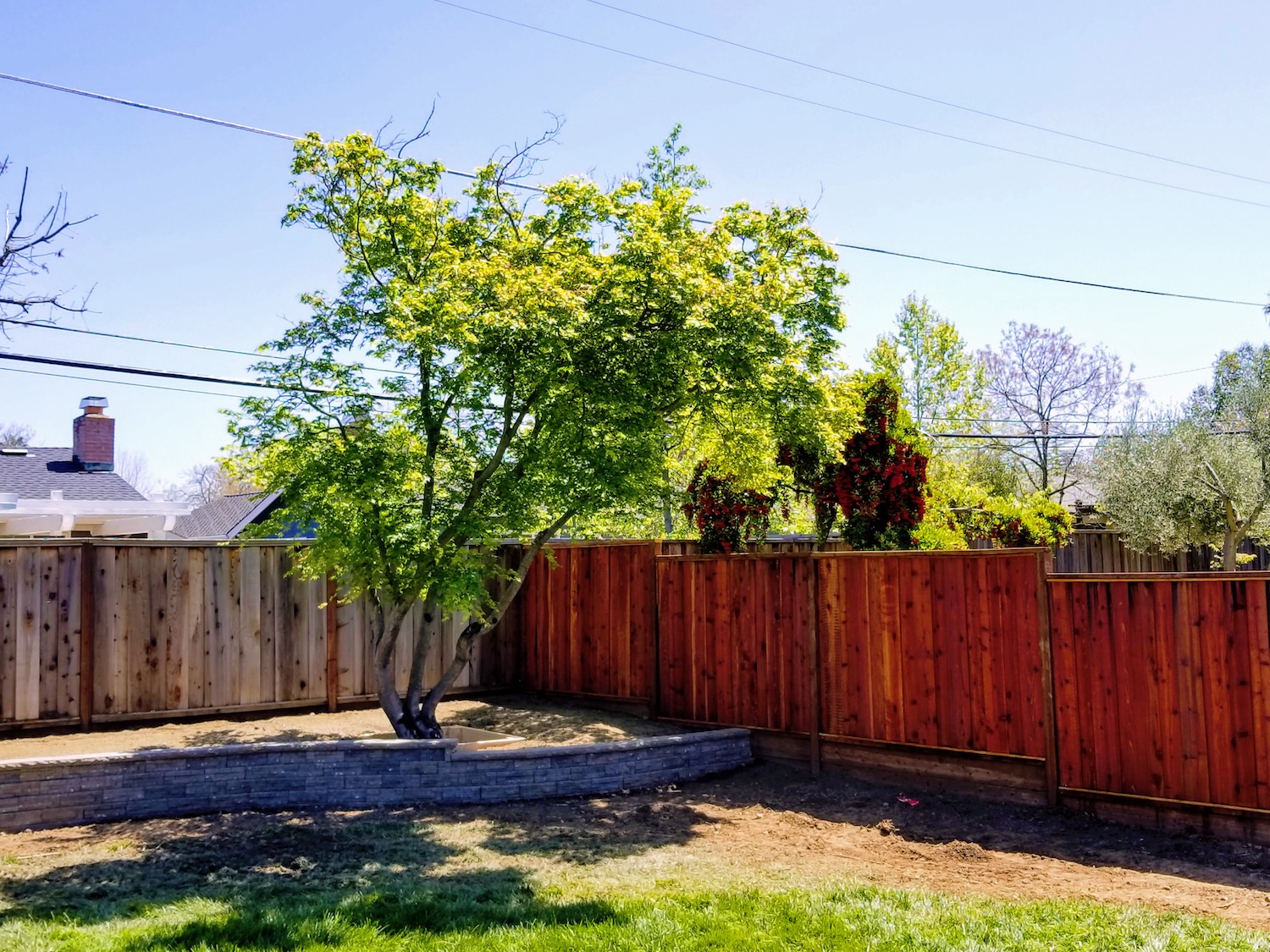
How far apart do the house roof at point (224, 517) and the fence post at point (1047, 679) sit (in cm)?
1516

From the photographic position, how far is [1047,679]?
285 inches

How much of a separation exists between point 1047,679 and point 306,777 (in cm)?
533

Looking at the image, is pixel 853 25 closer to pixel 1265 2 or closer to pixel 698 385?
pixel 1265 2

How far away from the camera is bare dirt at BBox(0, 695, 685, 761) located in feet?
27.4

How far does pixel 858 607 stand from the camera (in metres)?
8.46

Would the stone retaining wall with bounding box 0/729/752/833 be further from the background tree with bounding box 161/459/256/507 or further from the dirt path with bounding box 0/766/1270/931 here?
the background tree with bounding box 161/459/256/507

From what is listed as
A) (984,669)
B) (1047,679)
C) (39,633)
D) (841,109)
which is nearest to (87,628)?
(39,633)

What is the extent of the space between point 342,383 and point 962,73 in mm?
9674

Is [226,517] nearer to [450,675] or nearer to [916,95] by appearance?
[450,675]

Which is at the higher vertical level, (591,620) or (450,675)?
(591,620)

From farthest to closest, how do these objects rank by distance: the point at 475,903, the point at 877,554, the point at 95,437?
the point at 95,437 < the point at 877,554 < the point at 475,903

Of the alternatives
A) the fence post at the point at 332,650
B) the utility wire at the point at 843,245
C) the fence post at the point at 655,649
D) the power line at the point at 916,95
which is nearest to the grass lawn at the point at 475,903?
the fence post at the point at 655,649

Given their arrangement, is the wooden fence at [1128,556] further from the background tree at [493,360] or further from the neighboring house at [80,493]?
the neighboring house at [80,493]

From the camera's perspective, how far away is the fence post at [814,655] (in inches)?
340
